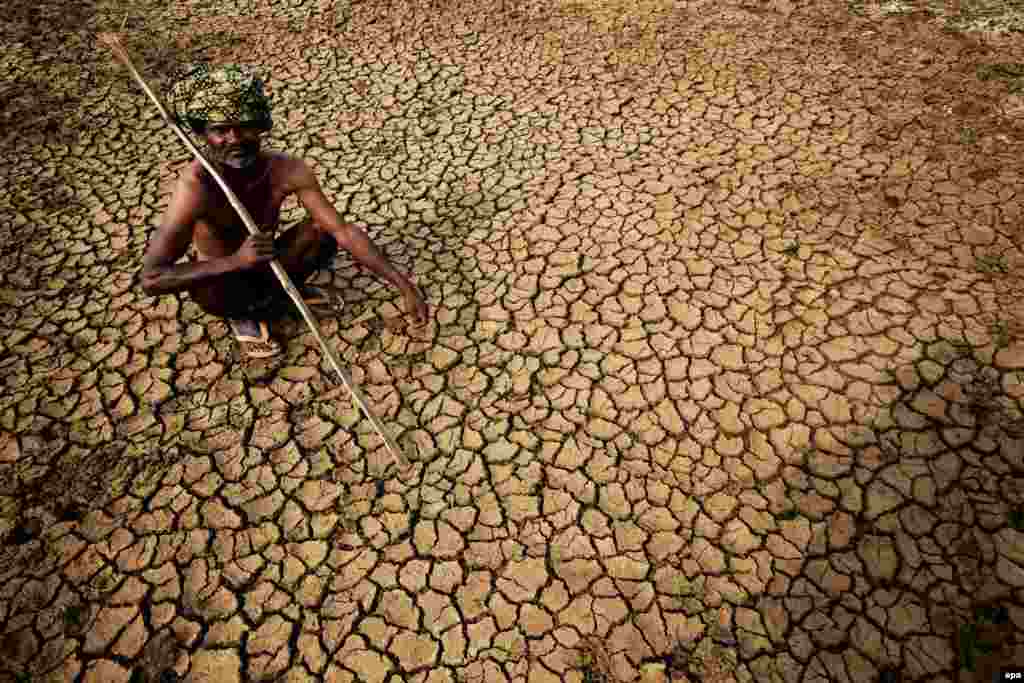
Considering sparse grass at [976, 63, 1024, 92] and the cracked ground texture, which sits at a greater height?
sparse grass at [976, 63, 1024, 92]

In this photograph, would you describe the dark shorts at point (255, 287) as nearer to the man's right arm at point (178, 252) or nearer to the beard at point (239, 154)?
the man's right arm at point (178, 252)

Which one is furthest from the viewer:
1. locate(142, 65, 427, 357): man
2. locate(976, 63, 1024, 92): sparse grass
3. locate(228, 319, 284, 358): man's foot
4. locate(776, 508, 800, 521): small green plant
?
locate(976, 63, 1024, 92): sparse grass

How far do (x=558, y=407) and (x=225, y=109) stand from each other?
79.0 inches

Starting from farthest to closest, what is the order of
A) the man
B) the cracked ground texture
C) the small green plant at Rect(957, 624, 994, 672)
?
the man → the cracked ground texture → the small green plant at Rect(957, 624, 994, 672)

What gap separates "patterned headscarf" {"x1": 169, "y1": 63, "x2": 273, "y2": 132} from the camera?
7.80 ft

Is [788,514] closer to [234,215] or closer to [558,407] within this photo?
[558,407]

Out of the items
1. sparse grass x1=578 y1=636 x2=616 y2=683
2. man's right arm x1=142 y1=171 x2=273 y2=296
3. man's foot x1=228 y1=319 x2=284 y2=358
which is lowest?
sparse grass x1=578 y1=636 x2=616 y2=683

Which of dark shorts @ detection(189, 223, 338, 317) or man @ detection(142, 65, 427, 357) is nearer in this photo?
man @ detection(142, 65, 427, 357)

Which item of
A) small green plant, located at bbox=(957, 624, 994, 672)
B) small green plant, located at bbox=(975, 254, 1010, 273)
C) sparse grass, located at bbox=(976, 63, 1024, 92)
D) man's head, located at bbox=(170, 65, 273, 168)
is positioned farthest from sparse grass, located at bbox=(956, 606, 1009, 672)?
sparse grass, located at bbox=(976, 63, 1024, 92)

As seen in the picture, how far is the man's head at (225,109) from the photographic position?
238 cm

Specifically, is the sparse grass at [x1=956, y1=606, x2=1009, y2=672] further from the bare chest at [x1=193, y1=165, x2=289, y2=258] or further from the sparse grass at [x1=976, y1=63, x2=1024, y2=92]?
the sparse grass at [x1=976, y1=63, x2=1024, y2=92]

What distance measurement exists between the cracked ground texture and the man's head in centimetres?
113

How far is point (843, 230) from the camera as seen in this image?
375 cm

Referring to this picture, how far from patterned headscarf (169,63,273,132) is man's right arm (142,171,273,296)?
0.29 m
